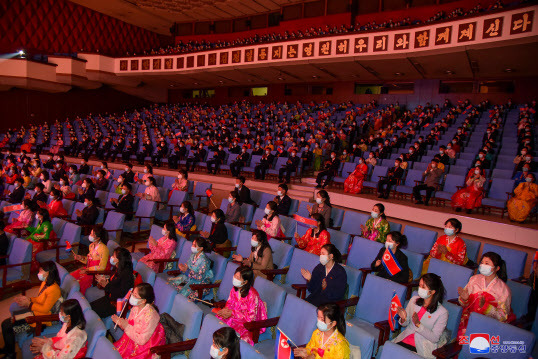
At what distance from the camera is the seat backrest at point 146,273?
330cm

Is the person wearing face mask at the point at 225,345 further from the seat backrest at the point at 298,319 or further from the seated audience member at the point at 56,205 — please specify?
the seated audience member at the point at 56,205

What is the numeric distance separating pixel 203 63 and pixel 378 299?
14688 millimetres

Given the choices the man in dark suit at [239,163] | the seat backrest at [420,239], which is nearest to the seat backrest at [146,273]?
the seat backrest at [420,239]

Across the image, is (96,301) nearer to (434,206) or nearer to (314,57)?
(434,206)

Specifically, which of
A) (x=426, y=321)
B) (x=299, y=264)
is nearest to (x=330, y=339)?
(x=426, y=321)

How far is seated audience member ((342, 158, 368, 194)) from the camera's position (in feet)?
25.2

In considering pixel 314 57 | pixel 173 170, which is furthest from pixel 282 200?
pixel 314 57

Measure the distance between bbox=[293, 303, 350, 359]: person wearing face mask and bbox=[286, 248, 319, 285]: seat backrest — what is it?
116 centimetres

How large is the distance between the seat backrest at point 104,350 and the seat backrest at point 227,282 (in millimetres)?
1262

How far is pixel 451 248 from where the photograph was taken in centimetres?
391

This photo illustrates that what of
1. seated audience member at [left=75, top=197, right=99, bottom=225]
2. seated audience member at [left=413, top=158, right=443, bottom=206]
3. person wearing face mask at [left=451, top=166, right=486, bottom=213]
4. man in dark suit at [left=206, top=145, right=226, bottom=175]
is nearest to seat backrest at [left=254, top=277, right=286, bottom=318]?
seated audience member at [left=75, top=197, right=99, bottom=225]

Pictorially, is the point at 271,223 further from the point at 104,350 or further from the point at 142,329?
the point at 104,350

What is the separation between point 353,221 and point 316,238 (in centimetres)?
101

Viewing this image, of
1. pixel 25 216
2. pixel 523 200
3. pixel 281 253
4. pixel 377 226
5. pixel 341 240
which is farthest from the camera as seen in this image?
pixel 523 200
